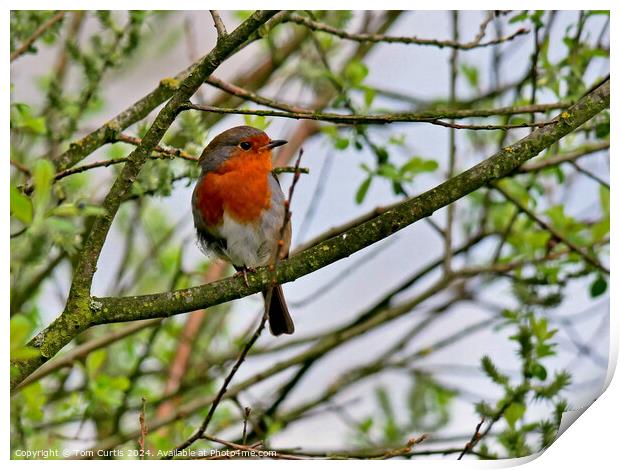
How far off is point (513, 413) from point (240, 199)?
948mm

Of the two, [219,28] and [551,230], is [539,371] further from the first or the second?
[219,28]

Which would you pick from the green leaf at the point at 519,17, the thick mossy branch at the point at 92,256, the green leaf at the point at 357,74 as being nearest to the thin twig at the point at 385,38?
the green leaf at the point at 519,17

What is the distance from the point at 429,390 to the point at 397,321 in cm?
29

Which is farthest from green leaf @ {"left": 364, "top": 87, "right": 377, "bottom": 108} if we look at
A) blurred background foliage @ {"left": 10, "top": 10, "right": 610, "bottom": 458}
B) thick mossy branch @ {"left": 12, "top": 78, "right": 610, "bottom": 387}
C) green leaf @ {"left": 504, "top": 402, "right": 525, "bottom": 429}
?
green leaf @ {"left": 504, "top": 402, "right": 525, "bottom": 429}

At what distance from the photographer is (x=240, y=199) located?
8.44 ft

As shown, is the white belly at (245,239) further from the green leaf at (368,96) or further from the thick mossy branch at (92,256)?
the thick mossy branch at (92,256)

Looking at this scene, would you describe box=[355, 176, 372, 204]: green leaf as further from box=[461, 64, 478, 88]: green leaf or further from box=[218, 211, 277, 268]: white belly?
box=[461, 64, 478, 88]: green leaf

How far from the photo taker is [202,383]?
324 centimetres

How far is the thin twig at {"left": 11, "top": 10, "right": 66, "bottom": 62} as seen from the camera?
8.22ft

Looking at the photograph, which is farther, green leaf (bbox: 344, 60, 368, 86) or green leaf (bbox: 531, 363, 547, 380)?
green leaf (bbox: 344, 60, 368, 86)

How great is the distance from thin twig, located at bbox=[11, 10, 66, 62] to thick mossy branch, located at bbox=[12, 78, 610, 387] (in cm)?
92

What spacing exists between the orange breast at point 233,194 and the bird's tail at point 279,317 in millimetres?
369

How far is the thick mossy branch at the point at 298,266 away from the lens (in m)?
1.91
